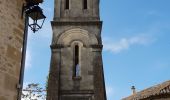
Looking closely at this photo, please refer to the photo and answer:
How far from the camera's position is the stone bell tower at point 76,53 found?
19016 mm

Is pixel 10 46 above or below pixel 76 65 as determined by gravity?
below

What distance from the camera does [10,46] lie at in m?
7.38

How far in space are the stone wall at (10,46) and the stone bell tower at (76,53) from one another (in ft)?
36.8

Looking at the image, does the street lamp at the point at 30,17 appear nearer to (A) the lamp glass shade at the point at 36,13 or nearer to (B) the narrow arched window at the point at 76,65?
(A) the lamp glass shade at the point at 36,13

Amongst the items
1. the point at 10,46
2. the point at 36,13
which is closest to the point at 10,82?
the point at 10,46

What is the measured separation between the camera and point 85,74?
1984cm

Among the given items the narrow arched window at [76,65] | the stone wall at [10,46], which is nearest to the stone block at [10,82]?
the stone wall at [10,46]

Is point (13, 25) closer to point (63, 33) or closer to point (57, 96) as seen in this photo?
point (57, 96)

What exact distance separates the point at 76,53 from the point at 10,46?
1348 cm

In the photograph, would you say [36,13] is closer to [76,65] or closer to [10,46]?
[10,46]

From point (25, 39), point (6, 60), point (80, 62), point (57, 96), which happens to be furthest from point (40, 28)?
point (80, 62)

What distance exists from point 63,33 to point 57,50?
1339 millimetres

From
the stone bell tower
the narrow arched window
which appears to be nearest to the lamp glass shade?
the stone bell tower

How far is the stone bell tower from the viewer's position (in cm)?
1902
